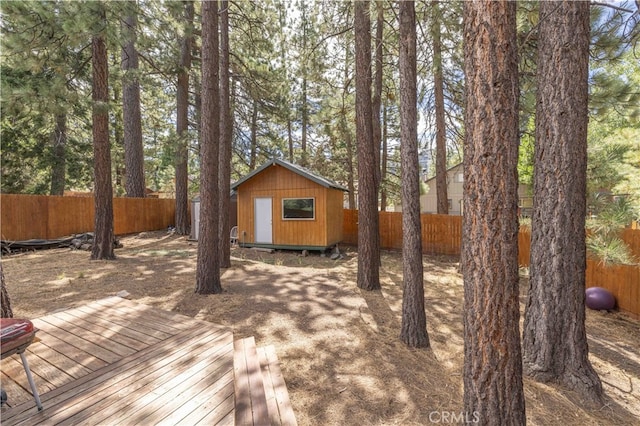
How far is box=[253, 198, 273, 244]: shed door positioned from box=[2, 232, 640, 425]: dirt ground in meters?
2.84

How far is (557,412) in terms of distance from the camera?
8.16 ft

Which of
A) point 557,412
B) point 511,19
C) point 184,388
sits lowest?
point 557,412

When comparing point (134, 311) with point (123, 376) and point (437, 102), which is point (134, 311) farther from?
point (437, 102)

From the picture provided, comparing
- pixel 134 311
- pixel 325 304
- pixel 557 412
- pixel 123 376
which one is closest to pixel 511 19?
pixel 557 412

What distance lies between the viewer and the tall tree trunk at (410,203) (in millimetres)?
3648

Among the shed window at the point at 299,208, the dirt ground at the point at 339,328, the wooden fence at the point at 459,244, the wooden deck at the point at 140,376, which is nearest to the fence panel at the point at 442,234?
the wooden fence at the point at 459,244

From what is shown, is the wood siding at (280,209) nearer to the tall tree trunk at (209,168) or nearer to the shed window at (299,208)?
the shed window at (299,208)

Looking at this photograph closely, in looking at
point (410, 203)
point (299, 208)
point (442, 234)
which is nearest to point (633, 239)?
point (442, 234)

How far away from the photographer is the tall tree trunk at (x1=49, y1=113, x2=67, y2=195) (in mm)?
13036

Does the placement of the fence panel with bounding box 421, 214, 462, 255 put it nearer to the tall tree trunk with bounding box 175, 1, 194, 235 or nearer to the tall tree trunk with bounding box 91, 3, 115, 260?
the tall tree trunk with bounding box 175, 1, 194, 235

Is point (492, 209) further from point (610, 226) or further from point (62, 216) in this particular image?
point (62, 216)

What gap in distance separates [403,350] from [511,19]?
10.7 feet

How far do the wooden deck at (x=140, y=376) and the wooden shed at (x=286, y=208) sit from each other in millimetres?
6781

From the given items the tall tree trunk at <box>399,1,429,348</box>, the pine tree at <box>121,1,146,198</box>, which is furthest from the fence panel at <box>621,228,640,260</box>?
the pine tree at <box>121,1,146,198</box>
